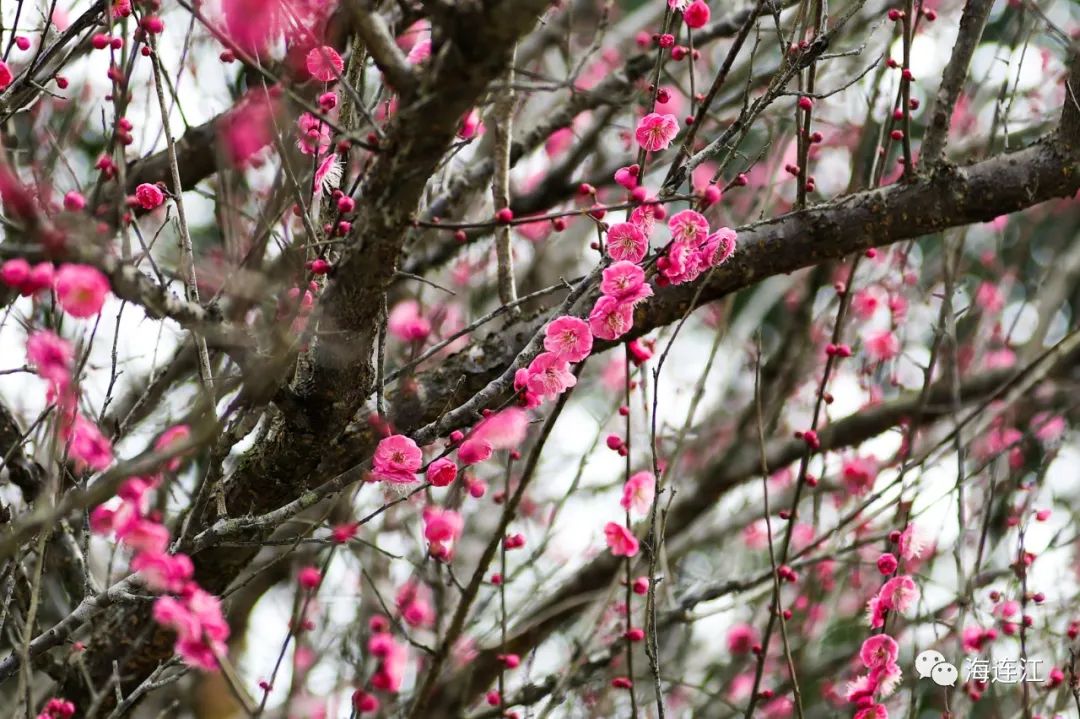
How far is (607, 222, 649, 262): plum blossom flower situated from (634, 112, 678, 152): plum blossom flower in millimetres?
319

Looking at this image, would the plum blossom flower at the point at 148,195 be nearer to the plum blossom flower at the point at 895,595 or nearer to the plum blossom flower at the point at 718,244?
the plum blossom flower at the point at 718,244

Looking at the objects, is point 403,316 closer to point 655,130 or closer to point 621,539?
point 621,539

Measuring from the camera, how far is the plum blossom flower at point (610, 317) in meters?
2.05

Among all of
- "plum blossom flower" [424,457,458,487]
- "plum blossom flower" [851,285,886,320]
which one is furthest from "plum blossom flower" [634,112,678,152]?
"plum blossom flower" [851,285,886,320]

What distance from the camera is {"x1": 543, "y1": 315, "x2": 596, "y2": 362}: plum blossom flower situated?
205 cm

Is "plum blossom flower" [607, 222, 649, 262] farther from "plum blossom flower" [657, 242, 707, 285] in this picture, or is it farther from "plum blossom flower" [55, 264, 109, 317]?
"plum blossom flower" [55, 264, 109, 317]

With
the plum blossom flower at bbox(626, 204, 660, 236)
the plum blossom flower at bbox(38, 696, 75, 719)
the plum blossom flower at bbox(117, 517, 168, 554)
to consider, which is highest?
the plum blossom flower at bbox(626, 204, 660, 236)

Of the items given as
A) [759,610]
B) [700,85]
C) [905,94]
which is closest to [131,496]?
[905,94]

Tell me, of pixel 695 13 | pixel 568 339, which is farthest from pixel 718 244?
pixel 695 13

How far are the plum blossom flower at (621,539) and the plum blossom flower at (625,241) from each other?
0.76m

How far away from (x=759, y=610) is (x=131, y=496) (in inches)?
113

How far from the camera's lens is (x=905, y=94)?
245cm

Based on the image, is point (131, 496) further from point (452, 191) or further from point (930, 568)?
point (930, 568)

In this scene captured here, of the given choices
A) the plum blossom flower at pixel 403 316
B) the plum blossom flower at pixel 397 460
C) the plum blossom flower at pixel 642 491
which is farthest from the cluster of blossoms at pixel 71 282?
the plum blossom flower at pixel 403 316
